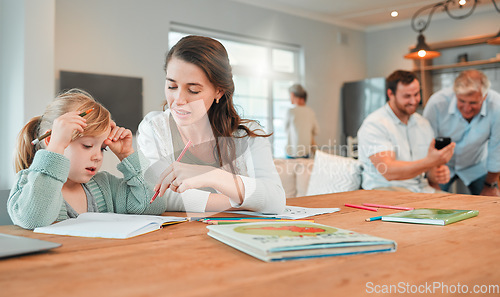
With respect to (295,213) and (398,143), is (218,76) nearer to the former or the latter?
(295,213)

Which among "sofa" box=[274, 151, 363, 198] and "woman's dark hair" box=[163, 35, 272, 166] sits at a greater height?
"woman's dark hair" box=[163, 35, 272, 166]

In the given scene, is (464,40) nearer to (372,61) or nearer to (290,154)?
(372,61)

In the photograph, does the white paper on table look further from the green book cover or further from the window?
the window

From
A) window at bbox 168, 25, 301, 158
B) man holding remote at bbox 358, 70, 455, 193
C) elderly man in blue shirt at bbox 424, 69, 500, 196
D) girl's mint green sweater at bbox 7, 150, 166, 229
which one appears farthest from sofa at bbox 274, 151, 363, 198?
window at bbox 168, 25, 301, 158

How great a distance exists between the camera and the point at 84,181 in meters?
Answer: 1.15

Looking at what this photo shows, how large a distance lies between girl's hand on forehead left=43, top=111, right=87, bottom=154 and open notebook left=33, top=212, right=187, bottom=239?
0.56 ft

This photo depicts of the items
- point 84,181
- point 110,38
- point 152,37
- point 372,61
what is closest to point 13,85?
point 110,38

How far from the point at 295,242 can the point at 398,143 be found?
7.28ft

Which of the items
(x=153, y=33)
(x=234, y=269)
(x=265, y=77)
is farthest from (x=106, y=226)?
(x=265, y=77)

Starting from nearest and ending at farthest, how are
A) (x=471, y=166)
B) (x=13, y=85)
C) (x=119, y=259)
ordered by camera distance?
1. (x=119, y=259)
2. (x=471, y=166)
3. (x=13, y=85)

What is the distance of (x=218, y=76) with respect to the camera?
1.47 meters

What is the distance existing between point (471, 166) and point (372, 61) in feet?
14.0

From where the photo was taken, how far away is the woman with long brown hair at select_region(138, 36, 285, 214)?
47.9 inches

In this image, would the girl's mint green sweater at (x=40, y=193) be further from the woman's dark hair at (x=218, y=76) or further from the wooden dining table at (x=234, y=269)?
the woman's dark hair at (x=218, y=76)
